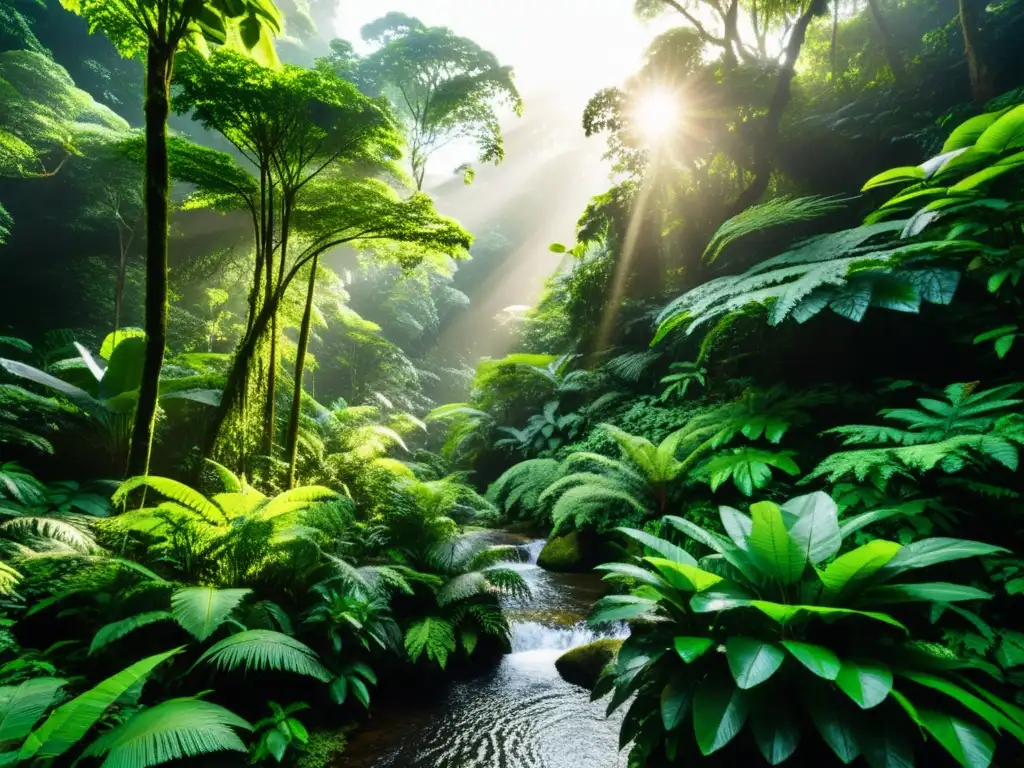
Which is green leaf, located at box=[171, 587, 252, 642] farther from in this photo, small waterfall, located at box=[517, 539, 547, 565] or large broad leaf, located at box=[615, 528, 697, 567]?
small waterfall, located at box=[517, 539, 547, 565]

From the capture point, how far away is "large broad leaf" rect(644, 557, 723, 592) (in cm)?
165

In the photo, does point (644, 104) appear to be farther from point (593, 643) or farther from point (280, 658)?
point (280, 658)

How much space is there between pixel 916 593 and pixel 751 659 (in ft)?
2.16

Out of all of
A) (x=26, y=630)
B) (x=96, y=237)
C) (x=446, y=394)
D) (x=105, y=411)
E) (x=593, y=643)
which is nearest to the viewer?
(x=26, y=630)

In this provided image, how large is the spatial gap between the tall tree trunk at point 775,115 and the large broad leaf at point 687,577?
6.36 meters

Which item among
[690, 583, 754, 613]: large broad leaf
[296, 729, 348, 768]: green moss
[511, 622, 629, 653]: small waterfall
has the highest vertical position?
[690, 583, 754, 613]: large broad leaf

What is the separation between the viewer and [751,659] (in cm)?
138

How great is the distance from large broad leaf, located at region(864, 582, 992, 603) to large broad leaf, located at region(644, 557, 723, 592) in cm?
50

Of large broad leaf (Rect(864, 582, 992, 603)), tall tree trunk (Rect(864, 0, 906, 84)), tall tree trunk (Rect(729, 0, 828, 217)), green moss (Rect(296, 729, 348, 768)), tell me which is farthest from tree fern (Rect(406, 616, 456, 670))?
tall tree trunk (Rect(864, 0, 906, 84))

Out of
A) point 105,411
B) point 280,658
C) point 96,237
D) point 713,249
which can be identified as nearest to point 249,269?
point 96,237

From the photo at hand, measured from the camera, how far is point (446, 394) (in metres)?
21.0

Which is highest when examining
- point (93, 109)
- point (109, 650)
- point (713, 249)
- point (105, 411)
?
point (93, 109)

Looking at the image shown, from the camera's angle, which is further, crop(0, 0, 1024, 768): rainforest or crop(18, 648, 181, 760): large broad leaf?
crop(0, 0, 1024, 768): rainforest

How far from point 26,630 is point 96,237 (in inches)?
470
